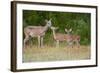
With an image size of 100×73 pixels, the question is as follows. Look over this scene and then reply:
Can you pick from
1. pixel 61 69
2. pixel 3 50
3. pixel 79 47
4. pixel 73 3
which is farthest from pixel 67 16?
pixel 3 50

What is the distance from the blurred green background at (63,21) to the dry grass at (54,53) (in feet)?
0.22

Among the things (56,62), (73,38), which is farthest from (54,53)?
(73,38)

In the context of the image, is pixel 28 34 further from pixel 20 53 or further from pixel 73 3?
pixel 73 3

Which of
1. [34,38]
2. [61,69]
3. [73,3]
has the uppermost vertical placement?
[73,3]

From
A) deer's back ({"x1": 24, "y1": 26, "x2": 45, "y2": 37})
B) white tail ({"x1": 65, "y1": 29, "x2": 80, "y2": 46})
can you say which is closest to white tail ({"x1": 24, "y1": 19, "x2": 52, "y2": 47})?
deer's back ({"x1": 24, "y1": 26, "x2": 45, "y2": 37})

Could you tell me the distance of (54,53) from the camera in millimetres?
2152

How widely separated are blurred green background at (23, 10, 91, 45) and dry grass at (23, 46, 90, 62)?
7cm

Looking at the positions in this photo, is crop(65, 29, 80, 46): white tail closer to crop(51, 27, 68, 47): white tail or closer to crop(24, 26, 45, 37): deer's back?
crop(51, 27, 68, 47): white tail

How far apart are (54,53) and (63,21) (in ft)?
1.07

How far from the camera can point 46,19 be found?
6.97ft

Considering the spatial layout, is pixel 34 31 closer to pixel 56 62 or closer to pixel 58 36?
pixel 58 36

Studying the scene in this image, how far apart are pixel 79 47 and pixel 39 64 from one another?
18.5 inches

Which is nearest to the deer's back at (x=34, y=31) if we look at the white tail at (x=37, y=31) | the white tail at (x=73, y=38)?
the white tail at (x=37, y=31)

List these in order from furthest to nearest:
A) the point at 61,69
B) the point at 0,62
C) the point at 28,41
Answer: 1. the point at 61,69
2. the point at 28,41
3. the point at 0,62
